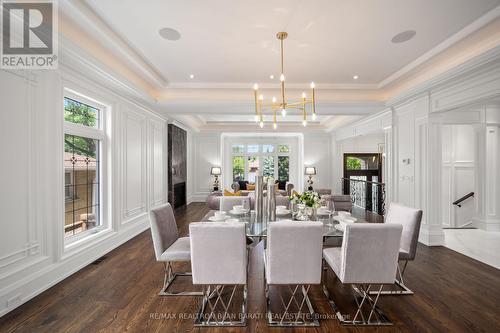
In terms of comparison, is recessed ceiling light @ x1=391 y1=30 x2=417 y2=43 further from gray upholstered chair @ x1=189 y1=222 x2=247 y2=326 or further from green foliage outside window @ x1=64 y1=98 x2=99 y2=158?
green foliage outside window @ x1=64 y1=98 x2=99 y2=158

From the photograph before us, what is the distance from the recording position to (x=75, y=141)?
11.1 ft

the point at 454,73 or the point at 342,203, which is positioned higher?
the point at 454,73

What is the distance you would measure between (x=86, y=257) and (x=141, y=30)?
10.2 feet

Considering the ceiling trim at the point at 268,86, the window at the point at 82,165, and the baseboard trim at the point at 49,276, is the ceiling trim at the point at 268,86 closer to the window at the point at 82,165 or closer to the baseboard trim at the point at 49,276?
the window at the point at 82,165

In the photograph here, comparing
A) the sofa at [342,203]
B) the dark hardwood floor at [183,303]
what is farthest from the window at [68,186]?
the sofa at [342,203]

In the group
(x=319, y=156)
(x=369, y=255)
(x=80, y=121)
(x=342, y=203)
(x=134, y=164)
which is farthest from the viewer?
(x=319, y=156)

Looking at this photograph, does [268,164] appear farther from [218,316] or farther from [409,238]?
[218,316]

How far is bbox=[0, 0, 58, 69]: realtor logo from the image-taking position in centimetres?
212

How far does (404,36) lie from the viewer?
3.00m

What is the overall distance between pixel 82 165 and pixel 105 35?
1852 mm

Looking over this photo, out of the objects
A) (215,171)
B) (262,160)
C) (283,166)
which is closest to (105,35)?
(215,171)

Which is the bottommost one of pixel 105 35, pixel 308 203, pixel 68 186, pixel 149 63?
pixel 308 203

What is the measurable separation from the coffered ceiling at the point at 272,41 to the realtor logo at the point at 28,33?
10.4 inches

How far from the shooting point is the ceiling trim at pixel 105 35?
93.7 inches
